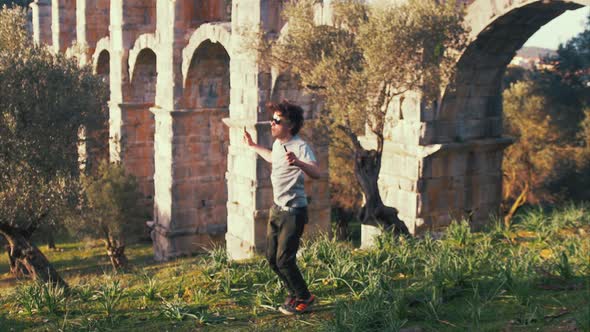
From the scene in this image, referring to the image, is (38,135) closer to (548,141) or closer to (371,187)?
(371,187)

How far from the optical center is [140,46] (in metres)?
19.3

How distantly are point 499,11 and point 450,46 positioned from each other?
0.81 m

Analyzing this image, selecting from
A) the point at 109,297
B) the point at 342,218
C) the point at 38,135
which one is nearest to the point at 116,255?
the point at 342,218

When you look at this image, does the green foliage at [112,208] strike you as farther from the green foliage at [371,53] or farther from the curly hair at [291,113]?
the curly hair at [291,113]

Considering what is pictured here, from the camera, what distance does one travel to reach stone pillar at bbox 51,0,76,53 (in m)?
28.1

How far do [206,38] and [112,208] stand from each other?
18.8 ft

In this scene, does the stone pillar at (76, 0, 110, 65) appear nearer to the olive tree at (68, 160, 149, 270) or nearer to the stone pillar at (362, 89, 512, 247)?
the olive tree at (68, 160, 149, 270)

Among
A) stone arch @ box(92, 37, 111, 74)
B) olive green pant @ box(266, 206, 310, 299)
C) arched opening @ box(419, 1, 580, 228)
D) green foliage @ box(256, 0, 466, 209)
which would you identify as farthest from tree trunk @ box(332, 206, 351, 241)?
olive green pant @ box(266, 206, 310, 299)

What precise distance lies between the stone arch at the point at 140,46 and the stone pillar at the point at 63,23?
8883mm

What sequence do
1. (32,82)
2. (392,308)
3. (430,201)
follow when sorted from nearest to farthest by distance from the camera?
1. (392,308)
2. (430,201)
3. (32,82)

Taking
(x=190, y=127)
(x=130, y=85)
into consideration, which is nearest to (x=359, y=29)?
(x=190, y=127)

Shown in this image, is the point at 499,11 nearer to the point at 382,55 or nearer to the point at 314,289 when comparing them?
the point at 382,55

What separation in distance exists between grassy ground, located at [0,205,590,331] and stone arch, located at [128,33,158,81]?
11.5m

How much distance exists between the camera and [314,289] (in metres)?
6.56
